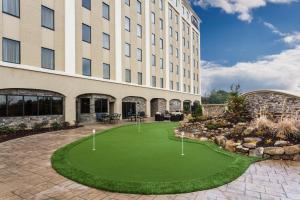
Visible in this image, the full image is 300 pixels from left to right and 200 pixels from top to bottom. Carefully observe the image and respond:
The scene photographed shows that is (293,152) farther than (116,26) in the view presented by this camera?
No

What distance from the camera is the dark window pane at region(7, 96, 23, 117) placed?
15227 millimetres

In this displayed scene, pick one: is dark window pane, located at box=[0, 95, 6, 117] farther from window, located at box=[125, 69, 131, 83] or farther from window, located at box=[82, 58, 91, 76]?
window, located at box=[125, 69, 131, 83]

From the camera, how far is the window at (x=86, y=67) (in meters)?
20.8

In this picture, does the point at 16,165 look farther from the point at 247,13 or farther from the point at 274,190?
the point at 247,13

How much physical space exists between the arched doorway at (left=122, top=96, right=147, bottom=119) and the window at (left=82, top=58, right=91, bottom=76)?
592 cm

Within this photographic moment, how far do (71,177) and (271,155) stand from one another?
21.8 ft

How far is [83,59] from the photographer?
820 inches

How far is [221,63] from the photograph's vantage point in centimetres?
5334

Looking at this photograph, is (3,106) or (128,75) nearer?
(3,106)

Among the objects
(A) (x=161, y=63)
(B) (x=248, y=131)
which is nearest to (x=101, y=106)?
(A) (x=161, y=63)

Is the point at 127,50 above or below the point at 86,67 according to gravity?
above

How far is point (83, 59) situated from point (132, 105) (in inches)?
352

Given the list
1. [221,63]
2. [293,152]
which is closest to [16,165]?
[293,152]

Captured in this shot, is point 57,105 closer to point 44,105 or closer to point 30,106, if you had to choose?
point 44,105
